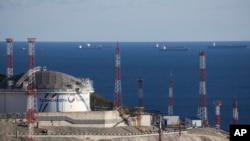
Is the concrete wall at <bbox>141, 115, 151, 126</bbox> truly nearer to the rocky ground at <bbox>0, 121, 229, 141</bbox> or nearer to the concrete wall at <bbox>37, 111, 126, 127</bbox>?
the rocky ground at <bbox>0, 121, 229, 141</bbox>

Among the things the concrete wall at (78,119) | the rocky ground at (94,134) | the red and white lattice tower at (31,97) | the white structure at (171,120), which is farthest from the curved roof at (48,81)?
the white structure at (171,120)

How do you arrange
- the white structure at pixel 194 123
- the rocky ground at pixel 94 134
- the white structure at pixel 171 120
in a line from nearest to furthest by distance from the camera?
1. the rocky ground at pixel 94 134
2. the white structure at pixel 171 120
3. the white structure at pixel 194 123

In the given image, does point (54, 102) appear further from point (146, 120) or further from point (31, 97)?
point (31, 97)

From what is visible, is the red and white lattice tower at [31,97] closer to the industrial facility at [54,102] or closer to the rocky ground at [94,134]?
the industrial facility at [54,102]

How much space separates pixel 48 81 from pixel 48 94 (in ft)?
4.04

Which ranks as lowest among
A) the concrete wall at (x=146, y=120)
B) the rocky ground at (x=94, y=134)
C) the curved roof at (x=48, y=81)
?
the rocky ground at (x=94, y=134)

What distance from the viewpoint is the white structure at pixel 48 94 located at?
55875mm

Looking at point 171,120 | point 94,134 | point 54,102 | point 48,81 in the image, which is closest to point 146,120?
point 171,120

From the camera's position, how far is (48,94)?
2199 inches

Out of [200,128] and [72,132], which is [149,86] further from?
[72,132]

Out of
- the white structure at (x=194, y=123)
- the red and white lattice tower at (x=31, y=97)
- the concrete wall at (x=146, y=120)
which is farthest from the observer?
the white structure at (x=194, y=123)

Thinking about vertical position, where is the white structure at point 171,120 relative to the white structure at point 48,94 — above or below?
below

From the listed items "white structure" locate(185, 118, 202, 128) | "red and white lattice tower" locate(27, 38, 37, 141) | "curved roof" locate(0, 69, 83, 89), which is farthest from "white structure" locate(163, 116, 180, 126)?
"red and white lattice tower" locate(27, 38, 37, 141)

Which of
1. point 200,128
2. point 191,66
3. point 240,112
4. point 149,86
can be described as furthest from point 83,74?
point 200,128
